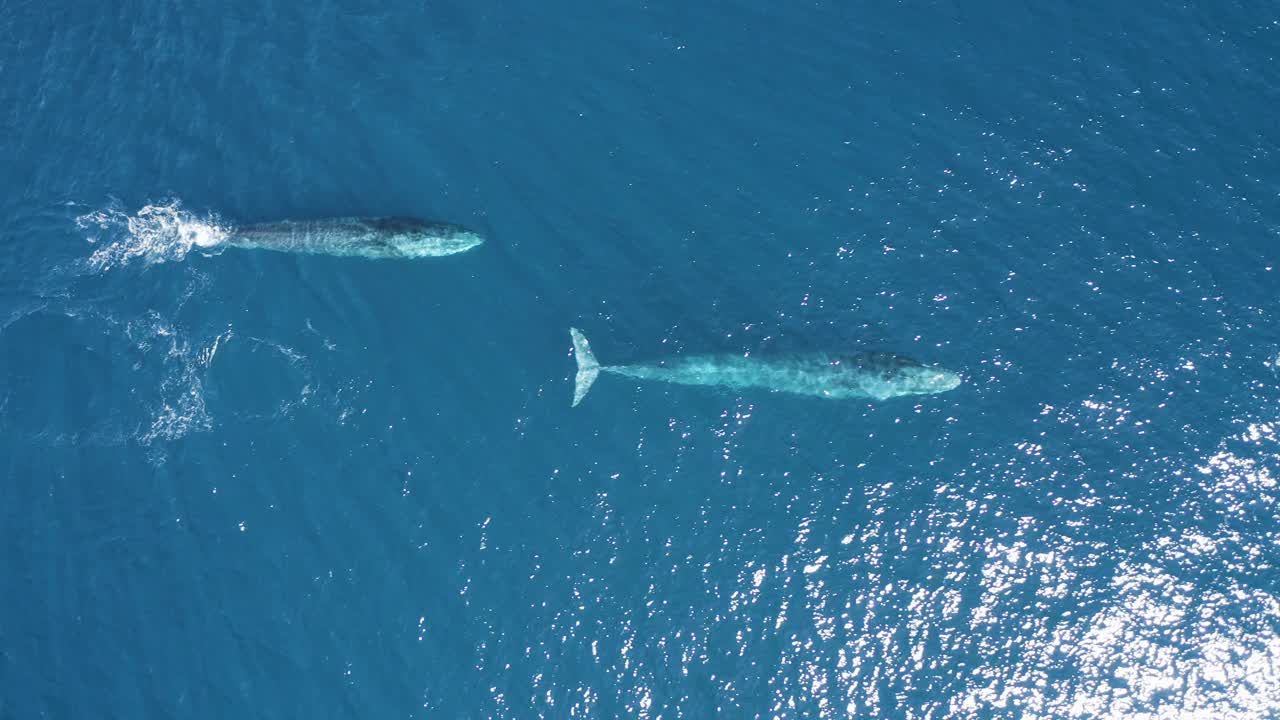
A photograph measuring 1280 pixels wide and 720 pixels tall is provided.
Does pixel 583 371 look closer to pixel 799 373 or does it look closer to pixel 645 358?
pixel 645 358

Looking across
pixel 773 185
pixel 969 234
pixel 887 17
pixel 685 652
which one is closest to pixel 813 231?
pixel 773 185

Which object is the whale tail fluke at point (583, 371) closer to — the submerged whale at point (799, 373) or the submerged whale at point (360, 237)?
the submerged whale at point (799, 373)

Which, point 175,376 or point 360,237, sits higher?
point 360,237

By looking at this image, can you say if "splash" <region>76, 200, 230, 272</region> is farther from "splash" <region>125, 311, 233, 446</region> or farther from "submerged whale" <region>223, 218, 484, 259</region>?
"splash" <region>125, 311, 233, 446</region>

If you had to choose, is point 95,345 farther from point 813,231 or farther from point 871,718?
point 871,718

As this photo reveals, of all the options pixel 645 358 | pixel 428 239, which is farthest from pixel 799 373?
pixel 428 239

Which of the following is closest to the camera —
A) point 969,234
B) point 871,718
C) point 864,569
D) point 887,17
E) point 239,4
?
point 871,718
